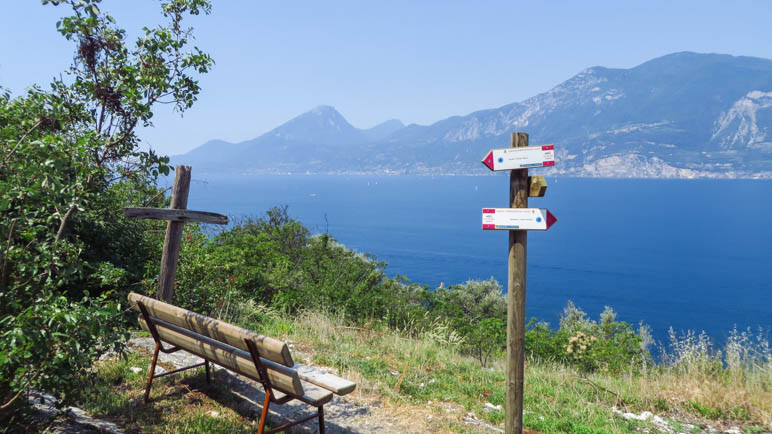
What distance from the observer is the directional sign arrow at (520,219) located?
3.85m

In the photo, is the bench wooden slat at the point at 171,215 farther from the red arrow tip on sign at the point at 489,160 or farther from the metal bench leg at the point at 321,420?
the red arrow tip on sign at the point at 489,160

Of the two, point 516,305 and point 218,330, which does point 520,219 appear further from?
point 218,330

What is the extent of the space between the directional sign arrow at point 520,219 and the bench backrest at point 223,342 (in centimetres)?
199

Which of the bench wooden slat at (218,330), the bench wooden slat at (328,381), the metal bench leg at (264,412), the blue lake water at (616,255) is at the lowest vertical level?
the blue lake water at (616,255)

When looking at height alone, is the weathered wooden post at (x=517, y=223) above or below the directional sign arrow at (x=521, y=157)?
below

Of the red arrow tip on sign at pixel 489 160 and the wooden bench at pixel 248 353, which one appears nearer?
the wooden bench at pixel 248 353

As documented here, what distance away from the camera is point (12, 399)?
2604mm

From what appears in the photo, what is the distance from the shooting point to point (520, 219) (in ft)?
12.9

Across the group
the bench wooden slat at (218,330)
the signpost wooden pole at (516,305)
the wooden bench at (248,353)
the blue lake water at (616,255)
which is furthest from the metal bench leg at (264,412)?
the blue lake water at (616,255)

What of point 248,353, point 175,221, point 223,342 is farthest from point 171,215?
point 248,353

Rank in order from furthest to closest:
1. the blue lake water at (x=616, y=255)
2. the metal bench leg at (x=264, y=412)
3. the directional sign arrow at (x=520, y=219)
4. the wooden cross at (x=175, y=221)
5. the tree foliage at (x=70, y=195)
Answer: the blue lake water at (x=616, y=255) → the wooden cross at (x=175, y=221) → the directional sign arrow at (x=520, y=219) → the metal bench leg at (x=264, y=412) → the tree foliage at (x=70, y=195)

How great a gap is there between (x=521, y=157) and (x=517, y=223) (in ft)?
1.77

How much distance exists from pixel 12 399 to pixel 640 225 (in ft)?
412

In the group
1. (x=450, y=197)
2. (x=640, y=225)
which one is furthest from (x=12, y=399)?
(x=450, y=197)
